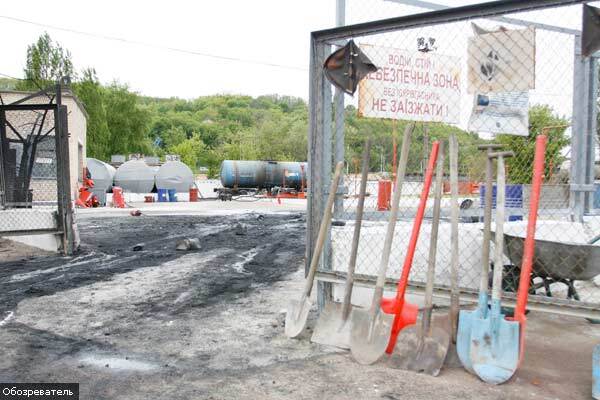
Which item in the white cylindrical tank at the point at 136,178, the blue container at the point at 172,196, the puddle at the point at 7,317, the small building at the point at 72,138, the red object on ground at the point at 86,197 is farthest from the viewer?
the white cylindrical tank at the point at 136,178

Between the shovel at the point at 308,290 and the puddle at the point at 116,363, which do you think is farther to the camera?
the shovel at the point at 308,290

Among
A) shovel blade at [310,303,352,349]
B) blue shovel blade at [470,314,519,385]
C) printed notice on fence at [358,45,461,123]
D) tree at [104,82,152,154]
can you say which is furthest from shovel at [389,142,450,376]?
tree at [104,82,152,154]

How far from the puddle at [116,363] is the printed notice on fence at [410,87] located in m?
2.79

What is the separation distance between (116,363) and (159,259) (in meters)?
4.89

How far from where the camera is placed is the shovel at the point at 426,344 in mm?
3705

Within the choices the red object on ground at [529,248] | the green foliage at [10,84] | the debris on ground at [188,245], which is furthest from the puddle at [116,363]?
the green foliage at [10,84]

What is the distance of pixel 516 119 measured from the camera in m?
4.87

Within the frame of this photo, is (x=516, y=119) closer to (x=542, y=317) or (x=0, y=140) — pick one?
(x=542, y=317)

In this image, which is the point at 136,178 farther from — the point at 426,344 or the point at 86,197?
the point at 426,344

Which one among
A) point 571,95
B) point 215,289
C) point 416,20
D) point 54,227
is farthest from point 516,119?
point 54,227

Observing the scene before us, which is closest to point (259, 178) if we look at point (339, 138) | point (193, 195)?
point (193, 195)

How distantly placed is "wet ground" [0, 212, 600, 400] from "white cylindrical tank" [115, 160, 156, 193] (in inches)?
963

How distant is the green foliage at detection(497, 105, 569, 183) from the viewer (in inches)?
273

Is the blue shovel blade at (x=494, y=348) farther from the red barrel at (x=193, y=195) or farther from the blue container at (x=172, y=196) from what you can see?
the blue container at (x=172, y=196)
